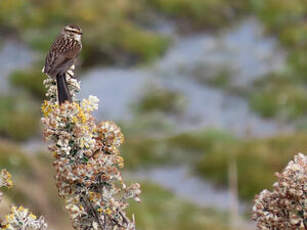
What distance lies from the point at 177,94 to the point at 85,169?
1757cm

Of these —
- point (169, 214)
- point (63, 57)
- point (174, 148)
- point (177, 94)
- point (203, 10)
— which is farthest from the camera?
point (203, 10)

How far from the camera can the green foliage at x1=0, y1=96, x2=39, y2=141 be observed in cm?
1762

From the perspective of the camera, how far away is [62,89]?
2506mm

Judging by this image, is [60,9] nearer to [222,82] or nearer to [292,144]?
[222,82]

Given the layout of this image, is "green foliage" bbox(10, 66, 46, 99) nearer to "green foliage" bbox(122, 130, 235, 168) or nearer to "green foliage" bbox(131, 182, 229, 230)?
"green foliage" bbox(122, 130, 235, 168)

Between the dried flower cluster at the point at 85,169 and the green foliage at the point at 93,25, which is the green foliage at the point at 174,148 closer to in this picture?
the green foliage at the point at 93,25

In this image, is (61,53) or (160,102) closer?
(61,53)

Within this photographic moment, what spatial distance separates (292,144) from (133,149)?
3.90 m

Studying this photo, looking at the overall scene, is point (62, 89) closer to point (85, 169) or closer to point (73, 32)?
point (85, 169)

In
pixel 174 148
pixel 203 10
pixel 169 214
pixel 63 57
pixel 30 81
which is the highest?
pixel 203 10

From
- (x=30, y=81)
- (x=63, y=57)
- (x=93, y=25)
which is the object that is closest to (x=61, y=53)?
(x=63, y=57)

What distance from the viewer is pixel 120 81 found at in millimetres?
21078

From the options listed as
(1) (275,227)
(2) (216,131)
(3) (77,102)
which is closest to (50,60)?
(3) (77,102)

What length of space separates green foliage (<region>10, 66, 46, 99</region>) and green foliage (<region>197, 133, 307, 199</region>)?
708 centimetres
